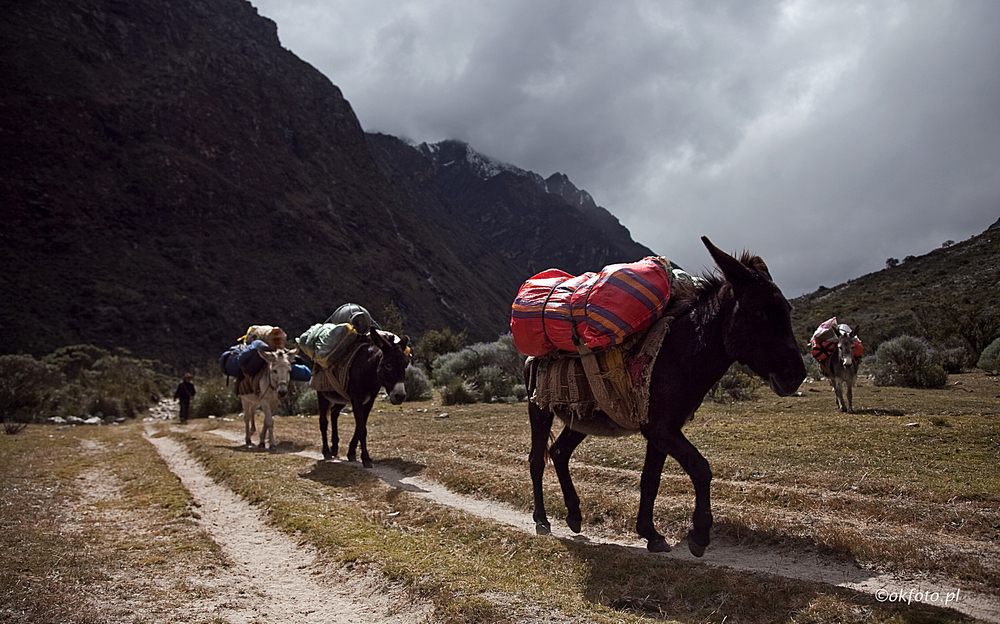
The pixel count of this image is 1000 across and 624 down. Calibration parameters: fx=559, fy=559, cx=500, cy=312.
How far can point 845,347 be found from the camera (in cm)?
1445

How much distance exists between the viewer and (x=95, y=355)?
45000mm

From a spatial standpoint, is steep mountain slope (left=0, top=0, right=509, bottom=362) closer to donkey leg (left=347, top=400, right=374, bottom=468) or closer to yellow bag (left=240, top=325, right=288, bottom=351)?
yellow bag (left=240, top=325, right=288, bottom=351)

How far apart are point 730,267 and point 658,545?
2.70 meters

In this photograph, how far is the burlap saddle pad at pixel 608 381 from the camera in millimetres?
5242

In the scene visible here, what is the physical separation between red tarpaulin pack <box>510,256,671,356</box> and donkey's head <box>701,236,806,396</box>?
0.74 meters

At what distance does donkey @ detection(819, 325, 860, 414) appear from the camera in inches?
544

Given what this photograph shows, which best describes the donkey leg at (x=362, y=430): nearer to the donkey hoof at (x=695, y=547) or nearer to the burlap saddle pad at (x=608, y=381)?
the burlap saddle pad at (x=608, y=381)

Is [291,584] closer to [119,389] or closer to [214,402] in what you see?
[214,402]

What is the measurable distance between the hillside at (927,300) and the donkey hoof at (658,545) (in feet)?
85.9

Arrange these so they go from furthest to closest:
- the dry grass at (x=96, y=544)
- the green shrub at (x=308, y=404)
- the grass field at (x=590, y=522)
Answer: the green shrub at (x=308, y=404)
the dry grass at (x=96, y=544)
the grass field at (x=590, y=522)

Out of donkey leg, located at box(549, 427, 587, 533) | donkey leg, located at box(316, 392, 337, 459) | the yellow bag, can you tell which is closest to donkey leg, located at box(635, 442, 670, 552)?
donkey leg, located at box(549, 427, 587, 533)

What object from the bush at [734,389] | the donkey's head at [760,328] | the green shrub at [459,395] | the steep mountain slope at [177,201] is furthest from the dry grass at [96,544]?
the steep mountain slope at [177,201]

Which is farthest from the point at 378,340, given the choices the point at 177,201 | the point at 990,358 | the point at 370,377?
the point at 177,201

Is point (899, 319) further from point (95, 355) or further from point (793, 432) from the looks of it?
point (95, 355)
